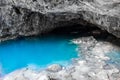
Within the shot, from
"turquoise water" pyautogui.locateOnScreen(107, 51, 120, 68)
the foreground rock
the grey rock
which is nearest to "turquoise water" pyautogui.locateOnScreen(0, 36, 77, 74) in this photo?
the grey rock

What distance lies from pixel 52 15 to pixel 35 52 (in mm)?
1747

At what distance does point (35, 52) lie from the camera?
9766 millimetres

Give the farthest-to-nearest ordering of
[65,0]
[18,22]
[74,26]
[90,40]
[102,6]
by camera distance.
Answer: [74,26] < [18,22] < [90,40] < [65,0] < [102,6]

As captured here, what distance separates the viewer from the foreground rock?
7.64 meters

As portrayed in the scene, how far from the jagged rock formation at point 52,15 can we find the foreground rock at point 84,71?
1.15 meters

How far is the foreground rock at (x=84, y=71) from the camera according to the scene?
301 inches

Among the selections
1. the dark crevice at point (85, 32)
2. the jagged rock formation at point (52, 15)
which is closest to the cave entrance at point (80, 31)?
the dark crevice at point (85, 32)

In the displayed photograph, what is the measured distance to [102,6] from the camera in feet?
28.2

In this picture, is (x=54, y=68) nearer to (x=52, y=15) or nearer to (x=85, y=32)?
(x=52, y=15)

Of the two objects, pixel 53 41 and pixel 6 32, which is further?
pixel 6 32

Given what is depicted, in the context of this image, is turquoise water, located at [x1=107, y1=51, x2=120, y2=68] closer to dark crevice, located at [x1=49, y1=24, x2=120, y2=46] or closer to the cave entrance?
dark crevice, located at [x1=49, y1=24, x2=120, y2=46]

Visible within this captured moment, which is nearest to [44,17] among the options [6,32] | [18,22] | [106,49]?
[18,22]

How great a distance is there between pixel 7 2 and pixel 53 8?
2.22 m

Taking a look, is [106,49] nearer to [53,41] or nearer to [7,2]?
[53,41]
